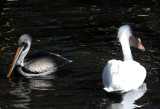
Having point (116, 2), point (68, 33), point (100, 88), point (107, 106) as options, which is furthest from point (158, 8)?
point (107, 106)

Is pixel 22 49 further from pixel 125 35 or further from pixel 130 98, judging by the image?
pixel 130 98

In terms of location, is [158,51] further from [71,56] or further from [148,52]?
[71,56]

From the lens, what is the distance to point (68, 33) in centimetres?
1038

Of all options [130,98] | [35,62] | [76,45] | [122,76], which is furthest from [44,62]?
[130,98]

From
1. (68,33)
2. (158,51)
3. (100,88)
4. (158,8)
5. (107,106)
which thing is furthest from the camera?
(158,8)

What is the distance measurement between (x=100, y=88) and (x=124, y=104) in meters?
0.87

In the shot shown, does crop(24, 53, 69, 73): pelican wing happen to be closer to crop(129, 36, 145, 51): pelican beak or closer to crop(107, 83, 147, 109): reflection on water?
crop(129, 36, 145, 51): pelican beak

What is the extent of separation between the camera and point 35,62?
836 cm

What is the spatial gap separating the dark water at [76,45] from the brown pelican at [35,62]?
18 centimetres

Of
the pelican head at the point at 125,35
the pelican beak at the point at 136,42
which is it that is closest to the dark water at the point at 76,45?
the pelican beak at the point at 136,42

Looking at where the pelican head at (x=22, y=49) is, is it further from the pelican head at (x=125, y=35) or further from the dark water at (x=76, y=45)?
the pelican head at (x=125, y=35)

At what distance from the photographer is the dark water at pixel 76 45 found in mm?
6750

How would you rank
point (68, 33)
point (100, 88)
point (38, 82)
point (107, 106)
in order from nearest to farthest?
point (107, 106)
point (100, 88)
point (38, 82)
point (68, 33)

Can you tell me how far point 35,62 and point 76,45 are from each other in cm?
142
